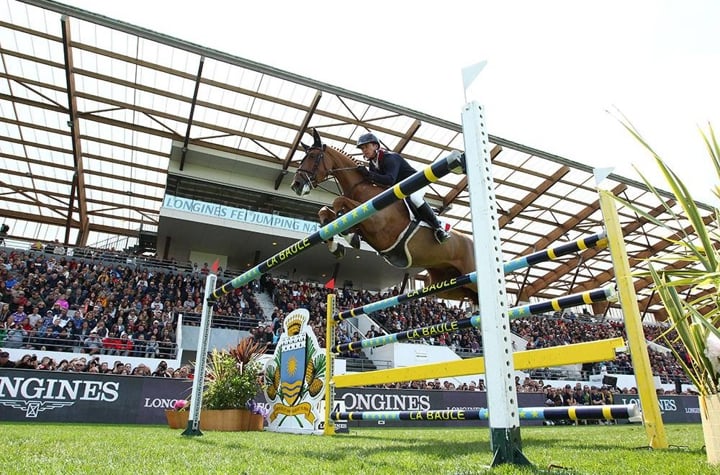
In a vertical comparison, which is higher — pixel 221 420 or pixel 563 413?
pixel 563 413

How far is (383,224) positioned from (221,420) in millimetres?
3827

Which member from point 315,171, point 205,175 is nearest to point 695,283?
point 315,171

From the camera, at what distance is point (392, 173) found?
12.6 feet

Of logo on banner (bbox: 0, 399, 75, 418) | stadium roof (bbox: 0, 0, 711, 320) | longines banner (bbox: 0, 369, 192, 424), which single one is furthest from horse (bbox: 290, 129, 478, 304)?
stadium roof (bbox: 0, 0, 711, 320)

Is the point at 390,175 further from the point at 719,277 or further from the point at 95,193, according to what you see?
the point at 95,193

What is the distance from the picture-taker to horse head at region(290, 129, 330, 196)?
13.3 ft

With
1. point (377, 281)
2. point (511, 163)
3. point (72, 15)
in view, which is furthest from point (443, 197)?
point (72, 15)

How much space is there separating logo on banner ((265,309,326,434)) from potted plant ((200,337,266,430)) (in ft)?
1.14

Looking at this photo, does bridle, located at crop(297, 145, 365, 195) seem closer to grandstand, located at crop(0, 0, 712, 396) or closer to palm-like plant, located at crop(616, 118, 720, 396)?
palm-like plant, located at crop(616, 118, 720, 396)

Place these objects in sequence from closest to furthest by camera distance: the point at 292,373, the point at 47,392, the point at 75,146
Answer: the point at 292,373
the point at 47,392
the point at 75,146

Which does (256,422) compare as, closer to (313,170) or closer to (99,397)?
(99,397)

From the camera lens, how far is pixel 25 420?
6816mm

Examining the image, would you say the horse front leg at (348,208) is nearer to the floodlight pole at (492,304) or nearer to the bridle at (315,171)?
the bridle at (315,171)

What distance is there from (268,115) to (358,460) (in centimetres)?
1518
